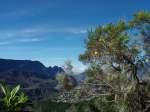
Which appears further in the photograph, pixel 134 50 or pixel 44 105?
pixel 44 105

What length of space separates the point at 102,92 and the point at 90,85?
37.6 inches

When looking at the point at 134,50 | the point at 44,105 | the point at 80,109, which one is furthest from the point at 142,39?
the point at 44,105

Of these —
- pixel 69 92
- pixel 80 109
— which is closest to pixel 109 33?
pixel 69 92

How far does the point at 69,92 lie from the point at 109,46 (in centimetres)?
496

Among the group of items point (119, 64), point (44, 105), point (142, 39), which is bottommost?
point (44, 105)

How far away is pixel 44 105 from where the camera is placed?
50.9 m

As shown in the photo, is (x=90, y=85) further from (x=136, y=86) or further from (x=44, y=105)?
(x=44, y=105)

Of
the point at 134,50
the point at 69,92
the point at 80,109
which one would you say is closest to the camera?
the point at 134,50

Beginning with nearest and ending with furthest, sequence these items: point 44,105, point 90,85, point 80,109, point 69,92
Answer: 1. point 90,85
2. point 69,92
3. point 80,109
4. point 44,105

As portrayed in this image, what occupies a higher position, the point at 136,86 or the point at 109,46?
the point at 109,46

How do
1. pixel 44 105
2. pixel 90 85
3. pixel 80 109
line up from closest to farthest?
pixel 90 85, pixel 80 109, pixel 44 105

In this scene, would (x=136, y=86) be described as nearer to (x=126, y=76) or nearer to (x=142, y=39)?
(x=126, y=76)

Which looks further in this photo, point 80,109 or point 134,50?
point 80,109

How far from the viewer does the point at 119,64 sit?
2170 centimetres
